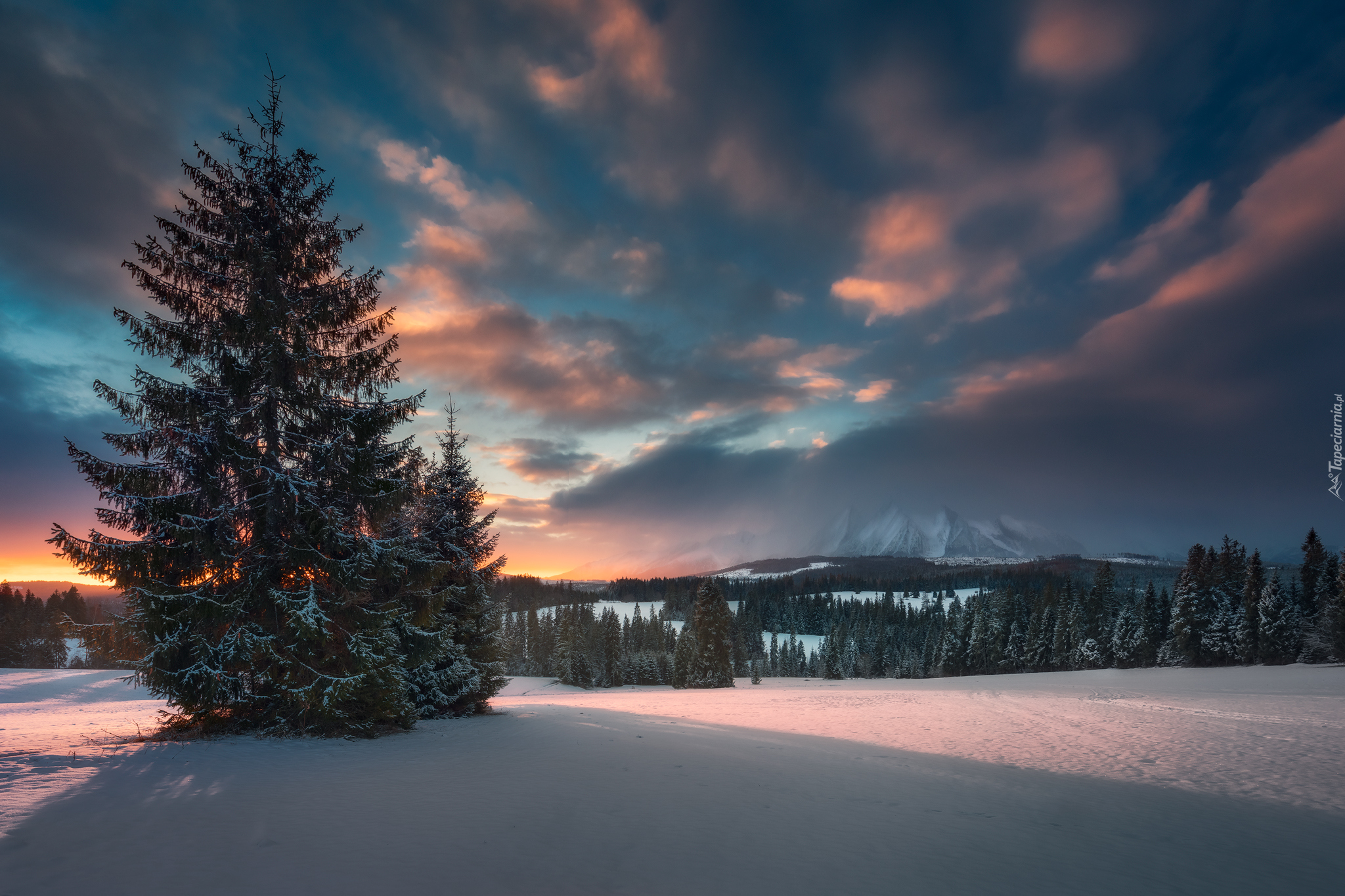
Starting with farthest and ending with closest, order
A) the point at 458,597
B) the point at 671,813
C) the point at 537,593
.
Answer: the point at 537,593, the point at 458,597, the point at 671,813

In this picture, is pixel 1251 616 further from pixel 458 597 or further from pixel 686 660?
pixel 458 597

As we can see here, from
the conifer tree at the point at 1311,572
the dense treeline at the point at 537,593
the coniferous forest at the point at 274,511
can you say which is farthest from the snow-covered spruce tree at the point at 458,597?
the dense treeline at the point at 537,593

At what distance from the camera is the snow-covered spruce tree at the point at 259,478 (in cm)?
1130

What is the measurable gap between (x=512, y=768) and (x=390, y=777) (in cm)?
228

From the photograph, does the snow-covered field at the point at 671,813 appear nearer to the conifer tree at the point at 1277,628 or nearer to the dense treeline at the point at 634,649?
the dense treeline at the point at 634,649

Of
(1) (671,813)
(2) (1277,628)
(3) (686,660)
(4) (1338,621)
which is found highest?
(1) (671,813)

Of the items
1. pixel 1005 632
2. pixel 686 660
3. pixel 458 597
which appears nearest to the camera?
pixel 458 597

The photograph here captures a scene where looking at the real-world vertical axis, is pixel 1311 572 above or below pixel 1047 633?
above

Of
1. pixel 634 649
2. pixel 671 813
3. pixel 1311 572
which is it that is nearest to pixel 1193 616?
pixel 1311 572

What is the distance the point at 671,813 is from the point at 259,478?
1177cm

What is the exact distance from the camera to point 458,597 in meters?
18.4

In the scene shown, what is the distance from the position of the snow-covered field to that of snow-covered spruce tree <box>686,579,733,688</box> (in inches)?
1289

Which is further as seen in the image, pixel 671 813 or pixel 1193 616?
pixel 1193 616

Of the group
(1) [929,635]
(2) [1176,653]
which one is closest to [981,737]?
(2) [1176,653]
